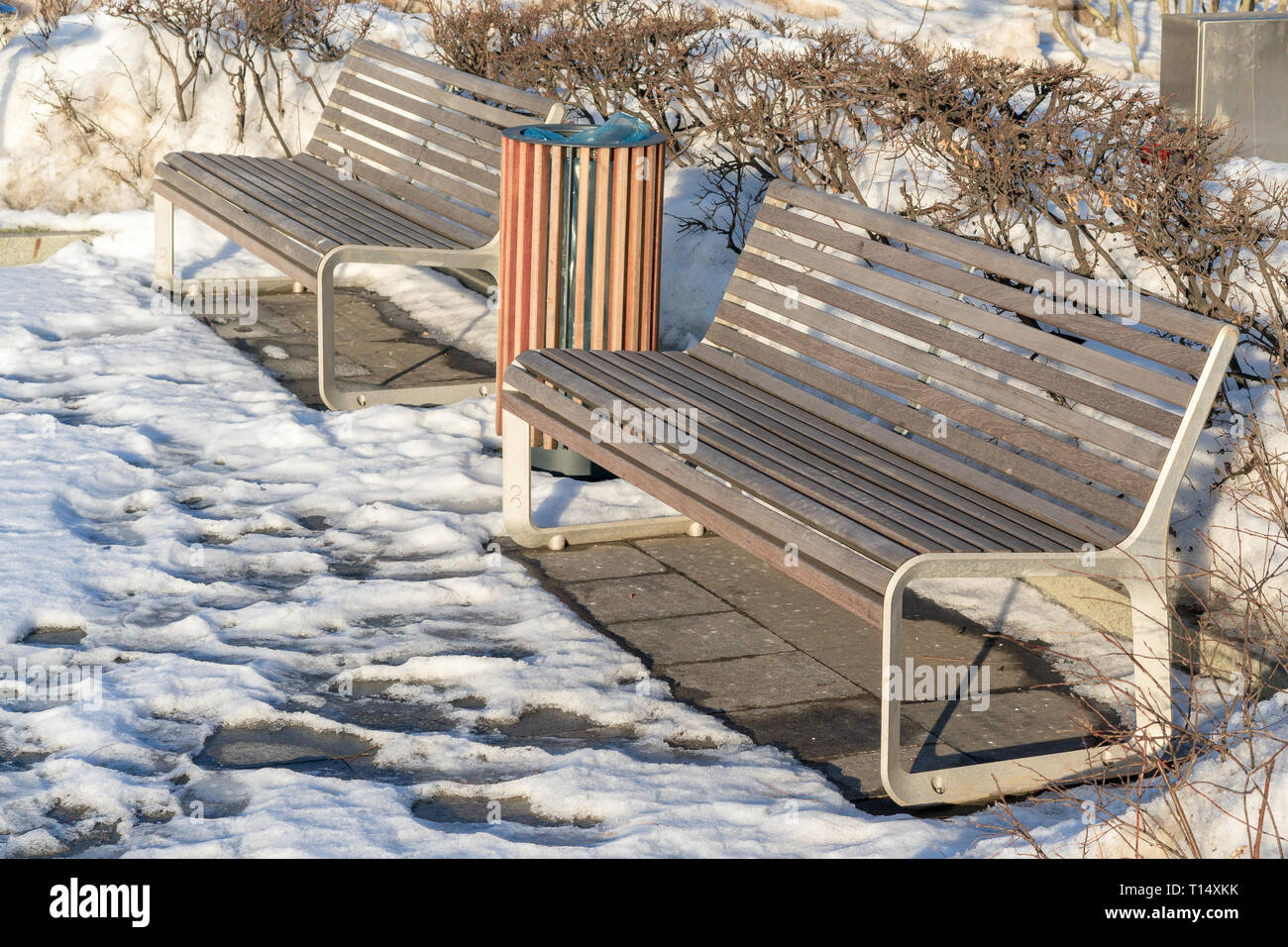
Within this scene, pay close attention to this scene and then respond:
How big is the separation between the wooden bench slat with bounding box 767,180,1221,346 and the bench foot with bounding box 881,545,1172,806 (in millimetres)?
510

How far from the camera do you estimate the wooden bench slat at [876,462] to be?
3.38 m

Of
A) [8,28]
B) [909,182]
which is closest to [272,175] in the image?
[909,182]

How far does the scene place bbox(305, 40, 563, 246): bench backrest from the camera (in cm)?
641

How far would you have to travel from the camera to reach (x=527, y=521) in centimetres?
479

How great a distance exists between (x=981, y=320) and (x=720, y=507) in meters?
0.85

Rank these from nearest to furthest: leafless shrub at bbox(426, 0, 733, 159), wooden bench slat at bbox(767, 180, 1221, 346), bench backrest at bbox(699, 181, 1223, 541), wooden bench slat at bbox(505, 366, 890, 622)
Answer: wooden bench slat at bbox(505, 366, 890, 622)
wooden bench slat at bbox(767, 180, 1221, 346)
bench backrest at bbox(699, 181, 1223, 541)
leafless shrub at bbox(426, 0, 733, 159)

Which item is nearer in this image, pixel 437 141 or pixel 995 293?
pixel 995 293

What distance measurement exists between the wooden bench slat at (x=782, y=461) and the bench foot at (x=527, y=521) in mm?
297

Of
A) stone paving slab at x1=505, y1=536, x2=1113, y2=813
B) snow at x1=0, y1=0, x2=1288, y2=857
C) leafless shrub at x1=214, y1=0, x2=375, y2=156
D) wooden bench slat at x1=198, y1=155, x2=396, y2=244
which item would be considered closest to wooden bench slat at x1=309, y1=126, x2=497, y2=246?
wooden bench slat at x1=198, y1=155, x2=396, y2=244

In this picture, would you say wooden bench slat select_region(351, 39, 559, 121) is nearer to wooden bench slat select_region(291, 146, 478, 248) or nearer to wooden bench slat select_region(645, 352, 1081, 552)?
wooden bench slat select_region(291, 146, 478, 248)

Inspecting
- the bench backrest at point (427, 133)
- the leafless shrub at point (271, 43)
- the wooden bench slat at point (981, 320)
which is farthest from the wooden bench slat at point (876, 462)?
the leafless shrub at point (271, 43)

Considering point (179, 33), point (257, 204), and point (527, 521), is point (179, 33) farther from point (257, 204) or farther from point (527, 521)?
point (527, 521)

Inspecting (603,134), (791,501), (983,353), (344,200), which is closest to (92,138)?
(344,200)
